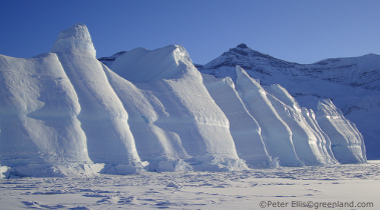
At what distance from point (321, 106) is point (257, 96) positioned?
1320 centimetres

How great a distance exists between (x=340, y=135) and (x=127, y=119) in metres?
25.4

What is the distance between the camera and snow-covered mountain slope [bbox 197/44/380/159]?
57584 millimetres

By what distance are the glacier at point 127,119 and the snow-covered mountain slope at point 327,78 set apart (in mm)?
33860

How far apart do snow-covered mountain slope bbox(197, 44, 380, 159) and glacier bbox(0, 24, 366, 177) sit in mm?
33860

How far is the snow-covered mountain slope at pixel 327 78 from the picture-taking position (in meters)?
57.6

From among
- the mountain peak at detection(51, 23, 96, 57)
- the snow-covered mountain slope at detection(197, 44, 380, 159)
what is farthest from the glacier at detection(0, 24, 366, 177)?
the snow-covered mountain slope at detection(197, 44, 380, 159)

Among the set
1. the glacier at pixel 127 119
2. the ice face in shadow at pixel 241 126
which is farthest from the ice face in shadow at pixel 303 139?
the ice face in shadow at pixel 241 126

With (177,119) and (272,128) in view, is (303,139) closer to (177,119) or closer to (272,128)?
(272,128)

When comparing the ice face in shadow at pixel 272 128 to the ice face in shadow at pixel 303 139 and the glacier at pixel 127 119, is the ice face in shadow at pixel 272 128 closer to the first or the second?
the glacier at pixel 127 119

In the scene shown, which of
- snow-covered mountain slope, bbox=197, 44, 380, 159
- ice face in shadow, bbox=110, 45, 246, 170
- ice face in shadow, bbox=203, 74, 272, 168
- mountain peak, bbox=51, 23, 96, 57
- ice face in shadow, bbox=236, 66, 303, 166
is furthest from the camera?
snow-covered mountain slope, bbox=197, 44, 380, 159

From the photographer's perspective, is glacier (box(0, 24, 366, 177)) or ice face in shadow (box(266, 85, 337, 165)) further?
ice face in shadow (box(266, 85, 337, 165))

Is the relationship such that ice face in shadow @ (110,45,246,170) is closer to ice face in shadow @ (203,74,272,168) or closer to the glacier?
the glacier

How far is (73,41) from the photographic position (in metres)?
17.8

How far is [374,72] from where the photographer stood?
273 feet
